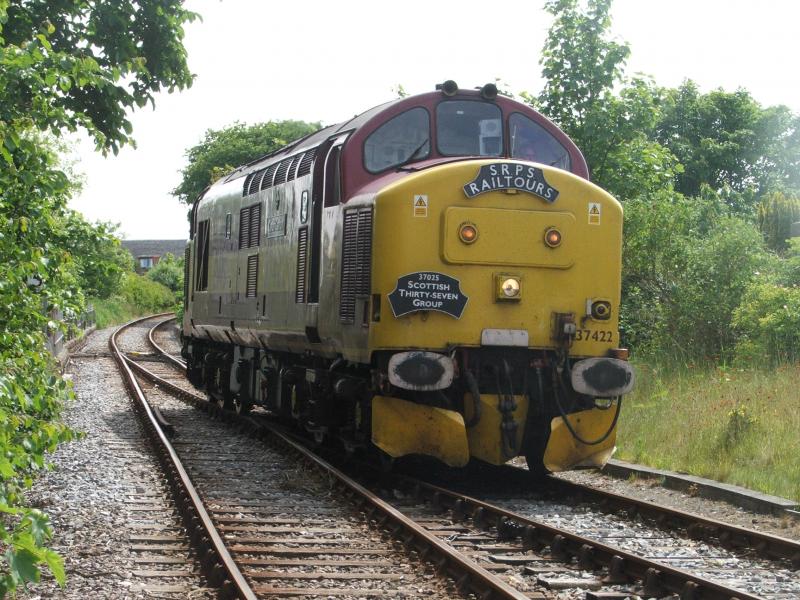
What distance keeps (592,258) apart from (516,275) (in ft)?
2.62

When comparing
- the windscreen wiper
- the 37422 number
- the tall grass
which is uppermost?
the windscreen wiper

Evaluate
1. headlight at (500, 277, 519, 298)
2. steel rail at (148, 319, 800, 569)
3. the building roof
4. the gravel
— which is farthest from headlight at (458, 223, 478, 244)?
the building roof

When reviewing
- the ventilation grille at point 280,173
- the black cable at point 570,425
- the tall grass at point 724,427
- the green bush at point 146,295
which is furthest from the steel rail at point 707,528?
the green bush at point 146,295

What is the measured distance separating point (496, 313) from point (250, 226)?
17.2ft

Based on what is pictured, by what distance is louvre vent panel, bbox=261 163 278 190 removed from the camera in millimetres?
13594

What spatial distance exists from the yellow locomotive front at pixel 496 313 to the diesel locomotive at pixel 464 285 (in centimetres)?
1

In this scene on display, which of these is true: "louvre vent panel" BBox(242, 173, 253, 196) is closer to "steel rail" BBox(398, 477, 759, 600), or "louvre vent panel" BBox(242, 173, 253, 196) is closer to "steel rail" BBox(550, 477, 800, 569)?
"steel rail" BBox(398, 477, 759, 600)

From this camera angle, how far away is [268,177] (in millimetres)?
13719

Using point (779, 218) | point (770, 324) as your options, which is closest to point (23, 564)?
point (770, 324)

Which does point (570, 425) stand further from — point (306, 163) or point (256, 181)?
point (256, 181)

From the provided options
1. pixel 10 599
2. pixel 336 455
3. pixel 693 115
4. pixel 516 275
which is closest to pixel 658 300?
pixel 336 455

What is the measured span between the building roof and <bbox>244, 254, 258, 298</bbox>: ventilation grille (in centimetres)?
10758

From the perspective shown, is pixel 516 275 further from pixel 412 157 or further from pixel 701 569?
pixel 701 569

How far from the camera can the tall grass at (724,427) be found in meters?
10.9
